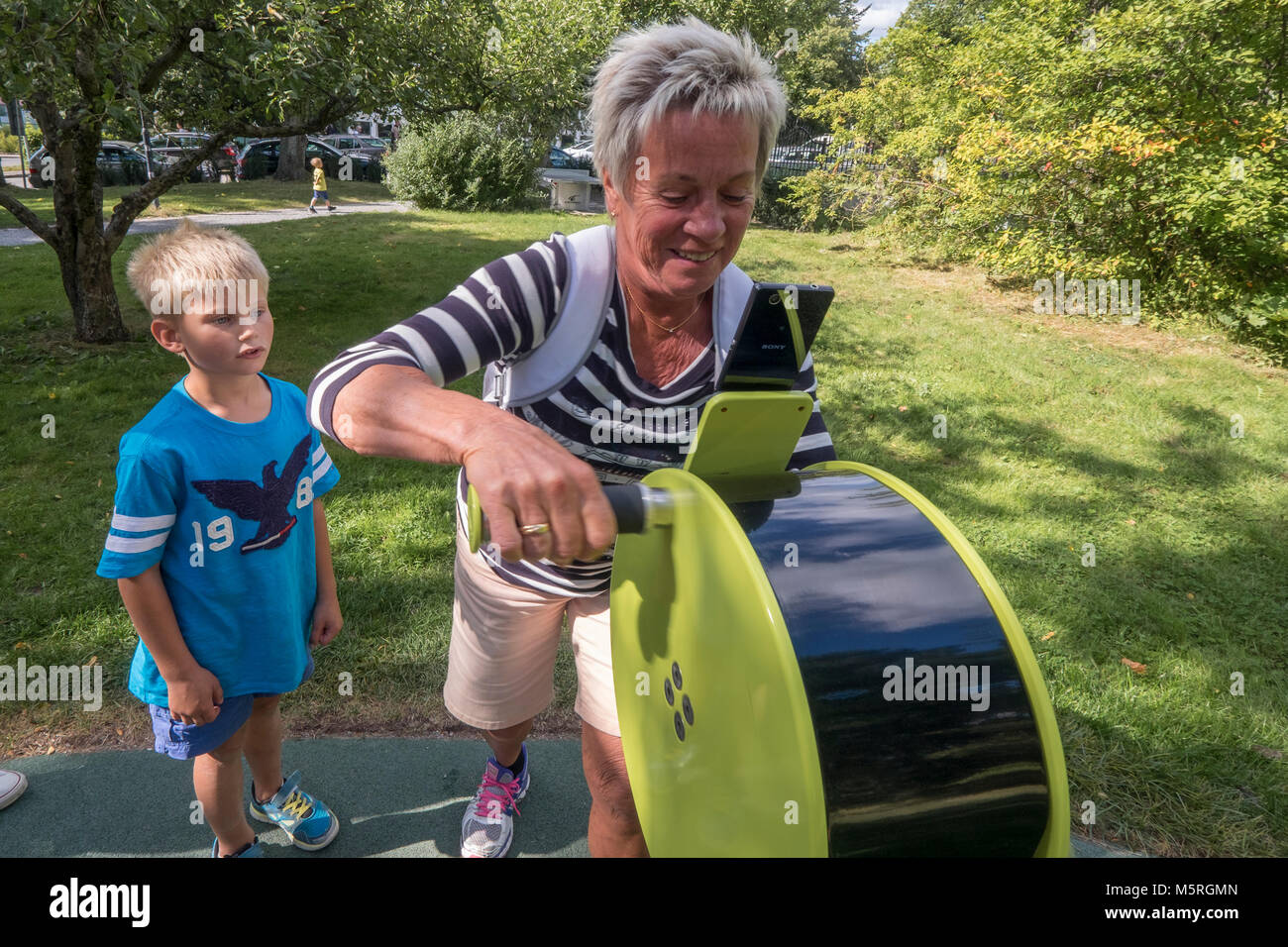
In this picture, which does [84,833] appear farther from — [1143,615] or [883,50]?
[883,50]

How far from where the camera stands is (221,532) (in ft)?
6.31

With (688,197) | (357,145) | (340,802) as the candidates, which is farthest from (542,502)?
(357,145)

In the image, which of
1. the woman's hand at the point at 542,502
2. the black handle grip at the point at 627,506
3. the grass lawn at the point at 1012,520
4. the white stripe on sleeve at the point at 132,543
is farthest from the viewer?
the grass lawn at the point at 1012,520

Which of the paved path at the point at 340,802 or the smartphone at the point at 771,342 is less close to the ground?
the smartphone at the point at 771,342

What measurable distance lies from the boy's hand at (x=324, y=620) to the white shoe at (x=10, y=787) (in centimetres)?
124

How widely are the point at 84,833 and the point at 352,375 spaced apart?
7.22ft

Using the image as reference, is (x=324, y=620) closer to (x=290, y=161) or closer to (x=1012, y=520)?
(x=1012, y=520)

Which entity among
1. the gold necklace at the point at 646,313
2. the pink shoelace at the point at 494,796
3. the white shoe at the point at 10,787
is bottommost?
the white shoe at the point at 10,787

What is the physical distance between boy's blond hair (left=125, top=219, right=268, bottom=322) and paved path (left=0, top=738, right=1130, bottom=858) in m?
1.66

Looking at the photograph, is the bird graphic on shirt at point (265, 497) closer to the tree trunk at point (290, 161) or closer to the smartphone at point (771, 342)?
the smartphone at point (771, 342)

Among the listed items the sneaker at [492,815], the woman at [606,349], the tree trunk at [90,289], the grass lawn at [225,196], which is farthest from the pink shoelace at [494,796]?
the grass lawn at [225,196]

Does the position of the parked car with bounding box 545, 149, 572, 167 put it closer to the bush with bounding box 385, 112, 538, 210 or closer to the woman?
the bush with bounding box 385, 112, 538, 210

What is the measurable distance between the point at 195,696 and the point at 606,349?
1.30 metres

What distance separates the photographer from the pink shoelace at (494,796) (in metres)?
2.53
